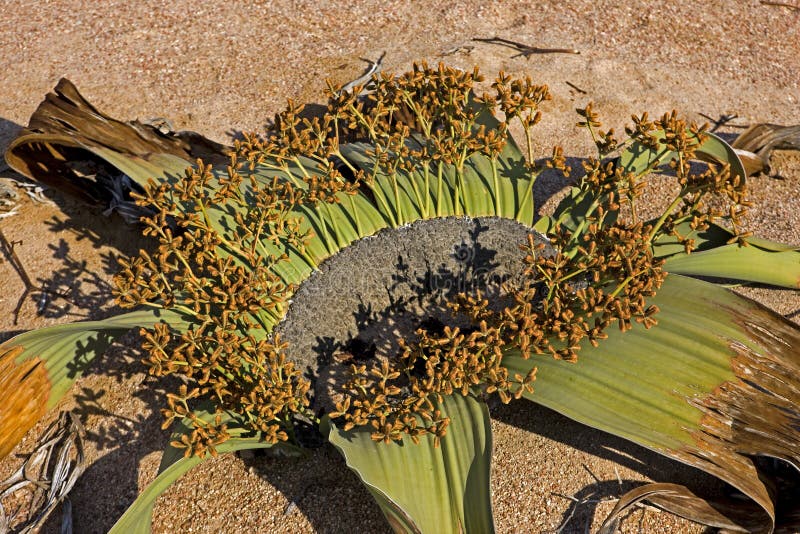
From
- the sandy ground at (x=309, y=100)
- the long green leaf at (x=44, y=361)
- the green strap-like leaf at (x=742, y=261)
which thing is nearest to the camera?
the long green leaf at (x=44, y=361)

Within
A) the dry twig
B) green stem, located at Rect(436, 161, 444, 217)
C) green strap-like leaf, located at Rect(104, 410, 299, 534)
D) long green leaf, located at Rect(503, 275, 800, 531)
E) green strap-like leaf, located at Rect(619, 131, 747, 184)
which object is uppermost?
the dry twig

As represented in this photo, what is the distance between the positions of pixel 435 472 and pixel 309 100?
6.36 feet

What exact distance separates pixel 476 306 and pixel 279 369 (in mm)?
467

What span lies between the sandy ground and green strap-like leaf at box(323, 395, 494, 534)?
28cm

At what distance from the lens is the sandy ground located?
1640mm

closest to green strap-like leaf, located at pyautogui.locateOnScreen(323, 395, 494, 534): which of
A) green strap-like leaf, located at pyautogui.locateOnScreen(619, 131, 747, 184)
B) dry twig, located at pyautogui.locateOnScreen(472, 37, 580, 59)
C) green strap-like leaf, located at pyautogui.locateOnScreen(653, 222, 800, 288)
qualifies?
green strap-like leaf, located at pyautogui.locateOnScreen(653, 222, 800, 288)

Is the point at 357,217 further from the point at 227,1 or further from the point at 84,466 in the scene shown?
the point at 227,1

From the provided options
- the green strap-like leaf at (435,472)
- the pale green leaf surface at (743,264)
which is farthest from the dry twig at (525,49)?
the green strap-like leaf at (435,472)

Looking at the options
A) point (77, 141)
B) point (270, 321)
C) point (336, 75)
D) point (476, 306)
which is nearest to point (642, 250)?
point (476, 306)

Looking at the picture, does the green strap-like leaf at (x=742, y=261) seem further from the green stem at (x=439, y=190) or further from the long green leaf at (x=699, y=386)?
the green stem at (x=439, y=190)

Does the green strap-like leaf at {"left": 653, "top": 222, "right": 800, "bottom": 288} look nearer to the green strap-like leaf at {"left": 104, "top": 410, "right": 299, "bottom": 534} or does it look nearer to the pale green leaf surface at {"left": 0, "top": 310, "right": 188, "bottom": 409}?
the green strap-like leaf at {"left": 104, "top": 410, "right": 299, "bottom": 534}

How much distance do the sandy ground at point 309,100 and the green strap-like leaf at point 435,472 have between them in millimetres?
278

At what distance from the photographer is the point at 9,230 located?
232 centimetres

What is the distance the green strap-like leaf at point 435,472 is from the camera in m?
1.29
